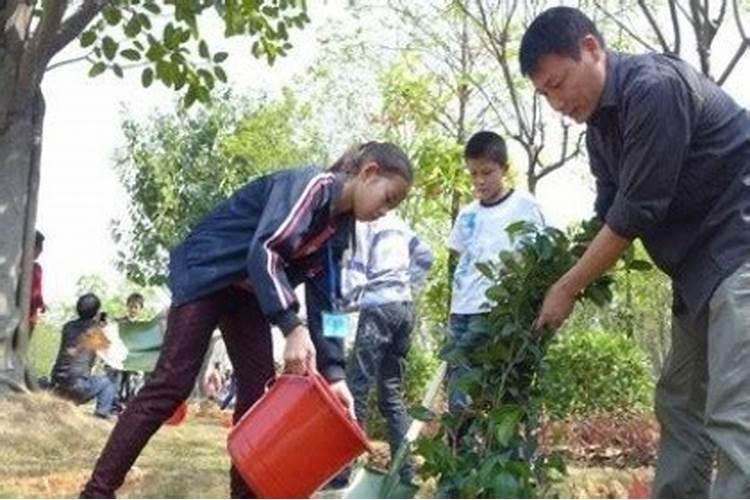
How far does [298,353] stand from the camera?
3.73m

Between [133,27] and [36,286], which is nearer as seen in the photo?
[133,27]

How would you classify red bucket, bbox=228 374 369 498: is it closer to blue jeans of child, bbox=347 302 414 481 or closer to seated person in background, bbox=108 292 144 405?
blue jeans of child, bbox=347 302 414 481

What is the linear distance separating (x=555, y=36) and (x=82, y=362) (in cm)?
911

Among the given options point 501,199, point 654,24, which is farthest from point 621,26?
point 501,199

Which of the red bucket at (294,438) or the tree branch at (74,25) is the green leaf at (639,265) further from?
the tree branch at (74,25)

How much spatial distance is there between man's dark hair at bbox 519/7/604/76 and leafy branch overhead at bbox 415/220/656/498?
599 mm

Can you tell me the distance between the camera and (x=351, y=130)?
22.2 metres

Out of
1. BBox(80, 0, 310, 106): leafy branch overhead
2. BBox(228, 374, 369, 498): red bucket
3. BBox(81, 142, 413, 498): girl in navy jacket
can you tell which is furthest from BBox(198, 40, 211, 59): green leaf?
BBox(228, 374, 369, 498): red bucket

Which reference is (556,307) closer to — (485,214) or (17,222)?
(485,214)

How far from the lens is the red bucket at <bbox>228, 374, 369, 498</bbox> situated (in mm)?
3625

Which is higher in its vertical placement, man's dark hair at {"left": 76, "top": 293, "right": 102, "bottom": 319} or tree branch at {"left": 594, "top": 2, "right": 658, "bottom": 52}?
tree branch at {"left": 594, "top": 2, "right": 658, "bottom": 52}

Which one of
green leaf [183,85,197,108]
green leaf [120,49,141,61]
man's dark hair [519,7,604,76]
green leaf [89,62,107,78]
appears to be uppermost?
green leaf [120,49,141,61]

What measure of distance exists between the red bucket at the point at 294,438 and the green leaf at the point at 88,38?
5627 mm

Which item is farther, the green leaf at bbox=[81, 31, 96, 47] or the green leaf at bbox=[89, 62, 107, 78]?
the green leaf at bbox=[81, 31, 96, 47]
